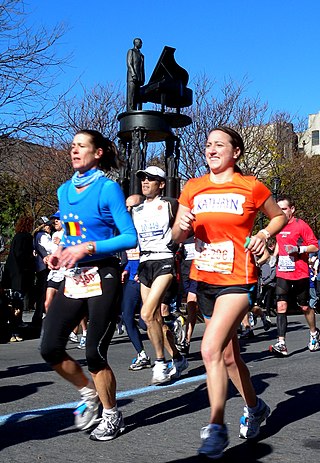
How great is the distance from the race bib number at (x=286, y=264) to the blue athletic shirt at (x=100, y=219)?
4.87 metres

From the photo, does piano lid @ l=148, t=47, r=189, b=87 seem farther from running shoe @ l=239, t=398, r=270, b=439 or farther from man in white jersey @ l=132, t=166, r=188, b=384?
running shoe @ l=239, t=398, r=270, b=439

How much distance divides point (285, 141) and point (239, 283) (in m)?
30.2

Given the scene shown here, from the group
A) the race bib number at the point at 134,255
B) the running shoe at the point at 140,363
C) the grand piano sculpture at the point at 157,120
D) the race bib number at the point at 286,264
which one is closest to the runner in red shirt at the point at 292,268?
the race bib number at the point at 286,264

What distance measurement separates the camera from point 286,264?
923cm

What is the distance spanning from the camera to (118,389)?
660 cm

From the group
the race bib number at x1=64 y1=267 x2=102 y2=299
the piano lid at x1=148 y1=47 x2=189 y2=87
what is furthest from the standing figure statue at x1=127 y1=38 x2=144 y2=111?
the race bib number at x1=64 y1=267 x2=102 y2=299

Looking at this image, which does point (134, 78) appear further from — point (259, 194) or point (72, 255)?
point (72, 255)

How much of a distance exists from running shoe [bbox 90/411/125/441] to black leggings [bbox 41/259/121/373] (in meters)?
0.35

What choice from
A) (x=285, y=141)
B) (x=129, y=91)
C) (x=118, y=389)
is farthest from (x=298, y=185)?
(x=118, y=389)

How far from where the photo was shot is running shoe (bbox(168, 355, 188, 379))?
7098mm

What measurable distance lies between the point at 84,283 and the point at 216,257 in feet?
2.81

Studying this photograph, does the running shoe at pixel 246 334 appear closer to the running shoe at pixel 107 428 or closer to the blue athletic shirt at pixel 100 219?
the running shoe at pixel 107 428

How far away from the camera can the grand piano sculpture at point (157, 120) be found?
15.6m

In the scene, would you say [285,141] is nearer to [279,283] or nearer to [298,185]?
[298,185]
